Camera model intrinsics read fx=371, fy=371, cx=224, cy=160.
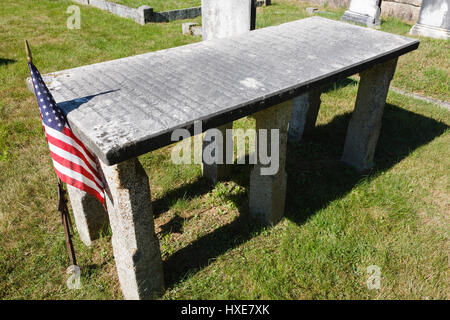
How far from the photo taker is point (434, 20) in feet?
30.2

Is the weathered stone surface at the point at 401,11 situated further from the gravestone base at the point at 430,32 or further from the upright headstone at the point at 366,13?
the gravestone base at the point at 430,32

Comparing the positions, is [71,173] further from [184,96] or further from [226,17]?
[226,17]

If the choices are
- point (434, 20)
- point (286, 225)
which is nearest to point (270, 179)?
point (286, 225)

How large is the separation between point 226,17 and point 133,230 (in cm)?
384

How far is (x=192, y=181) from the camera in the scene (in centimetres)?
478

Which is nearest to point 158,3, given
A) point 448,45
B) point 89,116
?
point 448,45

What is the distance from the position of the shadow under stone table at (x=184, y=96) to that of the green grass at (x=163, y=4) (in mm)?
9074

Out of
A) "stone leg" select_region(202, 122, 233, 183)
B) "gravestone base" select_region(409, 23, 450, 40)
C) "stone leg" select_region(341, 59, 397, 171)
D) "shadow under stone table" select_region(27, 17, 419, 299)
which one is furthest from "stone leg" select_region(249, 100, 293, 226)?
"gravestone base" select_region(409, 23, 450, 40)

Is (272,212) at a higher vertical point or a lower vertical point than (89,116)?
lower

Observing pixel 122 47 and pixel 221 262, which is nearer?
pixel 221 262

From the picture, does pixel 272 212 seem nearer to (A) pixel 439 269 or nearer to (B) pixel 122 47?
(A) pixel 439 269

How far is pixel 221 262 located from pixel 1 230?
7.82 ft

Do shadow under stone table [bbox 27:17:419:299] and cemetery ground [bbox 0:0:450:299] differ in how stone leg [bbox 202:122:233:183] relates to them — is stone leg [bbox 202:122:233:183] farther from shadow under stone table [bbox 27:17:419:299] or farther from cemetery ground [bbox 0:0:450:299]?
shadow under stone table [bbox 27:17:419:299]

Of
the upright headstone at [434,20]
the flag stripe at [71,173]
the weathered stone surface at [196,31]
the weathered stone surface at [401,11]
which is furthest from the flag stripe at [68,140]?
the weathered stone surface at [401,11]
